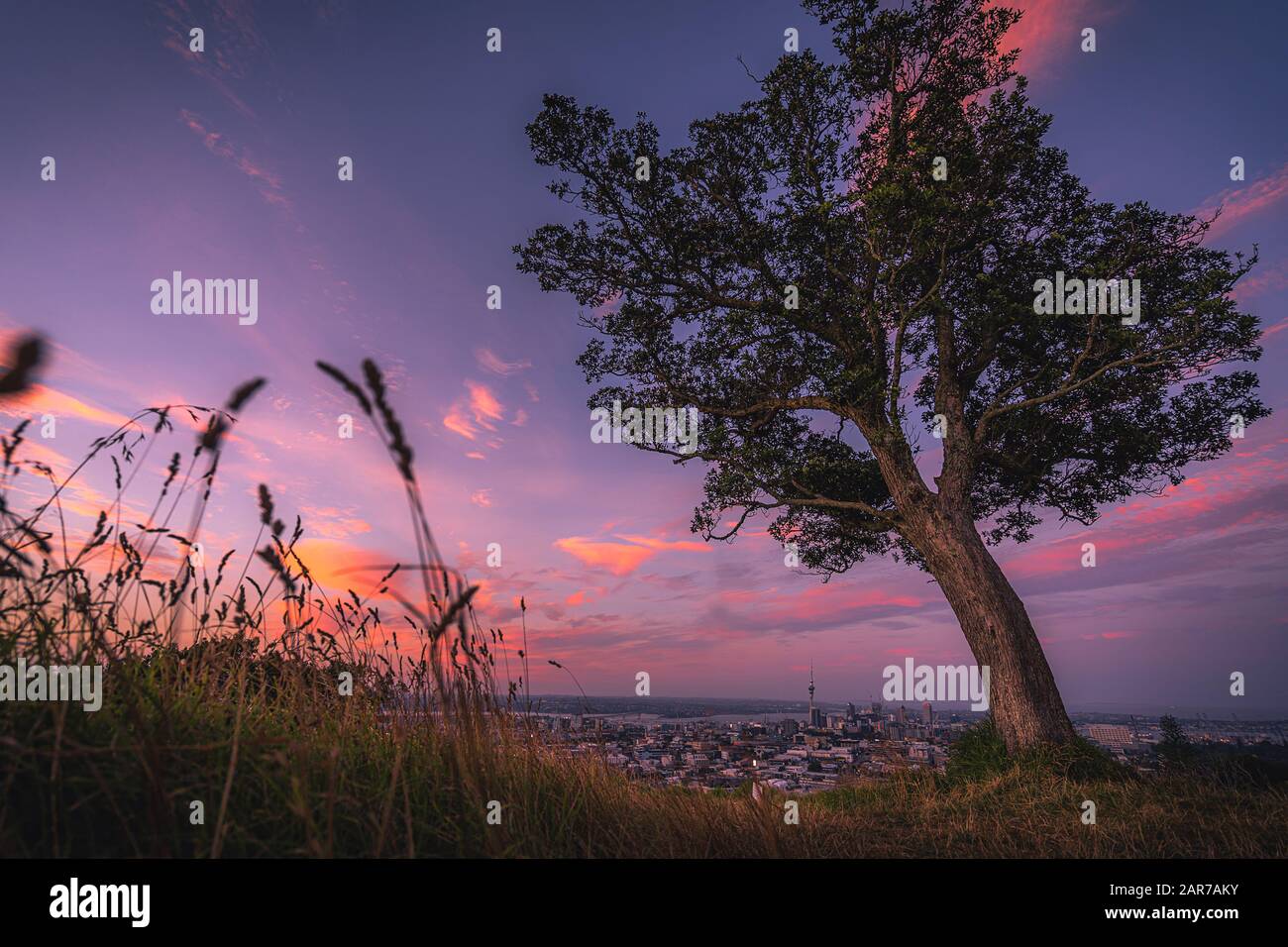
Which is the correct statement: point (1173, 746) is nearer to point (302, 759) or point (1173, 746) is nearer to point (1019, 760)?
point (1019, 760)

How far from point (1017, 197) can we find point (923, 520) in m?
7.24

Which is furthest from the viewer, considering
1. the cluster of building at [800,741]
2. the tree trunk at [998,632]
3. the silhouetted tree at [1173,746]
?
the tree trunk at [998,632]

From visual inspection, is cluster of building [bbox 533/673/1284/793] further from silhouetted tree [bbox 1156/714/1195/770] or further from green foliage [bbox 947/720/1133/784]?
green foliage [bbox 947/720/1133/784]

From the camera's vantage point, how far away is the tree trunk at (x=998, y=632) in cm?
1155

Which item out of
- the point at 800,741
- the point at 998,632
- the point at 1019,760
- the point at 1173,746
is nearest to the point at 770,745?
the point at 800,741

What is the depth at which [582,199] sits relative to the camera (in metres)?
14.6

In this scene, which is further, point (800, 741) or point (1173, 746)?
point (800, 741)

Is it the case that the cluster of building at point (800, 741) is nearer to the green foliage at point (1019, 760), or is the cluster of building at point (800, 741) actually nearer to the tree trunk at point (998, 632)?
the green foliage at point (1019, 760)

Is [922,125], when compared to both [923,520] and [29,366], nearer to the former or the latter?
[923,520]

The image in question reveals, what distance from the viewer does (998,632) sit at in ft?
39.2

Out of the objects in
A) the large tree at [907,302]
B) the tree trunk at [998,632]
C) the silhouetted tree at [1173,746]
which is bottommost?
the silhouetted tree at [1173,746]

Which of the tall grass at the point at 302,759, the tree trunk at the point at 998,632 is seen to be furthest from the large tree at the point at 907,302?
the tall grass at the point at 302,759
